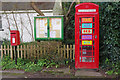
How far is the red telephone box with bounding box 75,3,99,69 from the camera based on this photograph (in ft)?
18.5

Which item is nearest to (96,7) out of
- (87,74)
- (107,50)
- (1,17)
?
(107,50)

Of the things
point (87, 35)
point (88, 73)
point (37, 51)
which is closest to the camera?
point (88, 73)

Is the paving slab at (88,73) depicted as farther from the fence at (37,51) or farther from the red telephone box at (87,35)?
the fence at (37,51)

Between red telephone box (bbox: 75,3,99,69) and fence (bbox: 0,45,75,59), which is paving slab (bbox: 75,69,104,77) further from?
fence (bbox: 0,45,75,59)

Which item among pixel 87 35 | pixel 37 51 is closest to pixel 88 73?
pixel 87 35

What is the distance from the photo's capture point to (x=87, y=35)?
578cm

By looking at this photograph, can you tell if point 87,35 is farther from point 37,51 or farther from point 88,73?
point 37,51

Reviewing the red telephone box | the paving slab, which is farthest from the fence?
the paving slab

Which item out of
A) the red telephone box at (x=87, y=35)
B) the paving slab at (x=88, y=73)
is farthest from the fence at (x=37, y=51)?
the paving slab at (x=88, y=73)

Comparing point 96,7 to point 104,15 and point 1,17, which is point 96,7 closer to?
point 104,15

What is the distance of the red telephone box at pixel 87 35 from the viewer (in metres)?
5.65

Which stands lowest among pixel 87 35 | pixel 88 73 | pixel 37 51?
pixel 88 73

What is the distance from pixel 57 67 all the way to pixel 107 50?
2.13 meters

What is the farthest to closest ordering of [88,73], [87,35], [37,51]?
1. [37,51]
2. [87,35]
3. [88,73]
